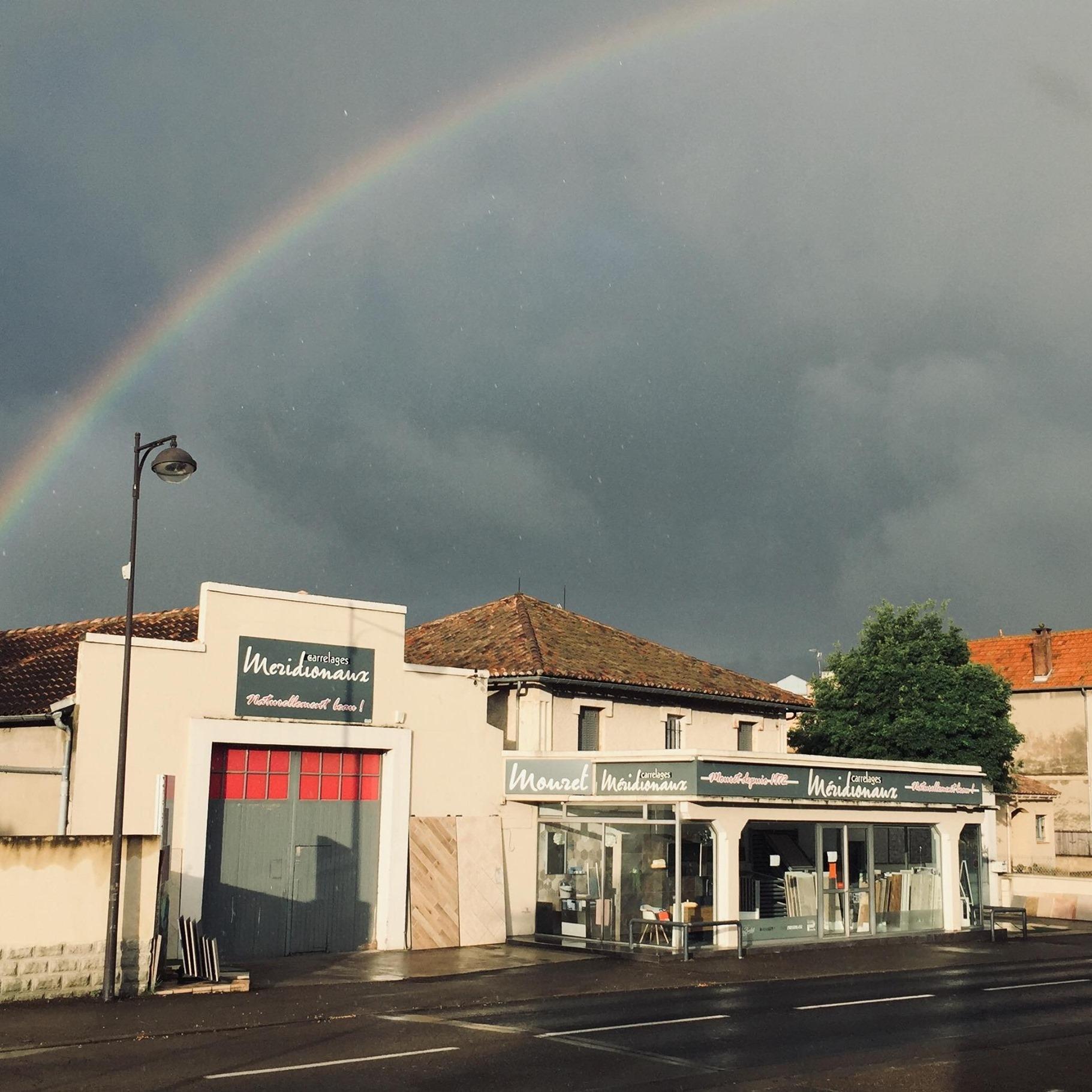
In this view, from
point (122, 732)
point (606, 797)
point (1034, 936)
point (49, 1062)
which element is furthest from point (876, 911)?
point (49, 1062)

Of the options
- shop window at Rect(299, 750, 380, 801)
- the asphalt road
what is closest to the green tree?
shop window at Rect(299, 750, 380, 801)

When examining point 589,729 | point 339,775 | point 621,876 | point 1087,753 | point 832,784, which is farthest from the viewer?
point 1087,753

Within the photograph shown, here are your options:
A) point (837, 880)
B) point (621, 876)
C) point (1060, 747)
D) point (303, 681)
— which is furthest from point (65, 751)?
point (1060, 747)

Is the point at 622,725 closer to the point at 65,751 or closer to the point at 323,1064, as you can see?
the point at 65,751

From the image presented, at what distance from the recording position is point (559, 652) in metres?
31.5

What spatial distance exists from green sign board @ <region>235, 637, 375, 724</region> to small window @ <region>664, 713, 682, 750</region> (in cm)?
988

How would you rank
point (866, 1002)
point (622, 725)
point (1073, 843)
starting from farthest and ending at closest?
1. point (1073, 843)
2. point (622, 725)
3. point (866, 1002)

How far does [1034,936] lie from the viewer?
33.2 m

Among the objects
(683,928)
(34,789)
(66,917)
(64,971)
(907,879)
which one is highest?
(34,789)

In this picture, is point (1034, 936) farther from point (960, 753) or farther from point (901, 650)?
point (901, 650)

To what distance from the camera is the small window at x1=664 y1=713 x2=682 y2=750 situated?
3300cm

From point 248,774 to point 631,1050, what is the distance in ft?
41.7

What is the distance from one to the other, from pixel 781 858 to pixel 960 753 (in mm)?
16577

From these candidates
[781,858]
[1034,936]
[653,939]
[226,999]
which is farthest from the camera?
[1034,936]
